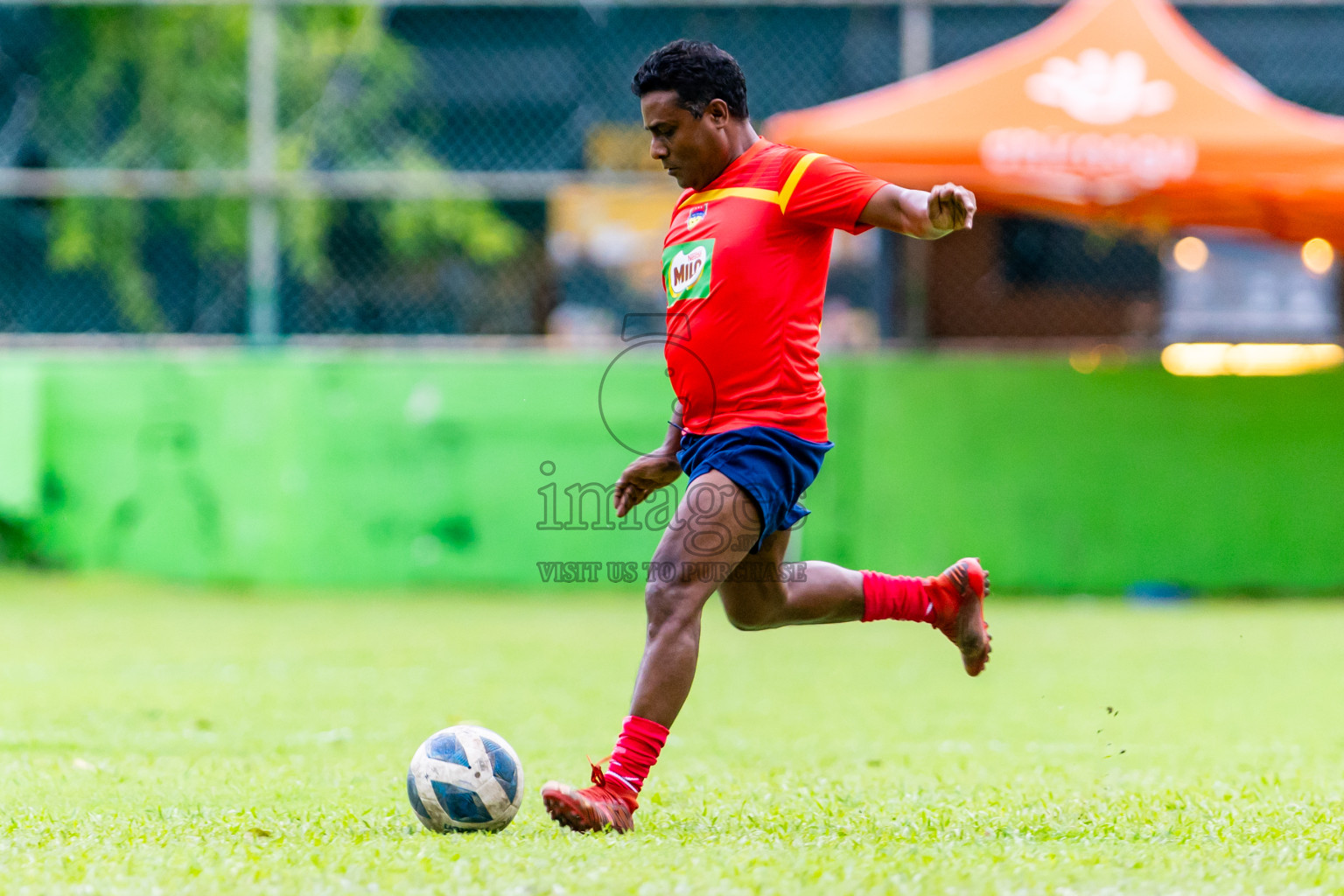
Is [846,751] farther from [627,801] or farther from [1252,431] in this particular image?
[1252,431]

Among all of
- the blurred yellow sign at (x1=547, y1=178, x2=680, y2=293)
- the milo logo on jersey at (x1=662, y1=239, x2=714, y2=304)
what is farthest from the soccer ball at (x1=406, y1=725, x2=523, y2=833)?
the blurred yellow sign at (x1=547, y1=178, x2=680, y2=293)

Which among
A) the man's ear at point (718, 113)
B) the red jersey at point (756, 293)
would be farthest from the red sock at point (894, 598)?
the man's ear at point (718, 113)

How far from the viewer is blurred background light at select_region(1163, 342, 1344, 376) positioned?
11.0 m

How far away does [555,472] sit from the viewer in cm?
1091

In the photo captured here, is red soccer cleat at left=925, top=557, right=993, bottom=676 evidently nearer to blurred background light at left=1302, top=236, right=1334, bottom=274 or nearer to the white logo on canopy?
the white logo on canopy

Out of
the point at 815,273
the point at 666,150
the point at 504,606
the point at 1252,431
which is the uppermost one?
the point at 666,150

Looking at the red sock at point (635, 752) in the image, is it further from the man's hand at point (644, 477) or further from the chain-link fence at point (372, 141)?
the chain-link fence at point (372, 141)

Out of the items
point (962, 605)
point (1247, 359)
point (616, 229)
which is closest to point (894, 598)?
point (962, 605)

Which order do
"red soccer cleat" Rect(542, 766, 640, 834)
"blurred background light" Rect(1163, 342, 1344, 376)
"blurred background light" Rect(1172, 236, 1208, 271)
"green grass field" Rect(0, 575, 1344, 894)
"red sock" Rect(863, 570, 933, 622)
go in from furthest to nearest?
1. "blurred background light" Rect(1172, 236, 1208, 271)
2. "blurred background light" Rect(1163, 342, 1344, 376)
3. "red sock" Rect(863, 570, 933, 622)
4. "red soccer cleat" Rect(542, 766, 640, 834)
5. "green grass field" Rect(0, 575, 1344, 894)

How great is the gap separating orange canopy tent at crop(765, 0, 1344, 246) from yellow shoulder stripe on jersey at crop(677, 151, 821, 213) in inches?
224

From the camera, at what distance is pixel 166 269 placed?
11.5 metres

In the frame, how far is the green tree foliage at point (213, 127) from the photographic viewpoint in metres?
11.3

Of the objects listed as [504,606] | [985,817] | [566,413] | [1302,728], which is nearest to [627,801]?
[985,817]

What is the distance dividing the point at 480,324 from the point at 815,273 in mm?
7730
